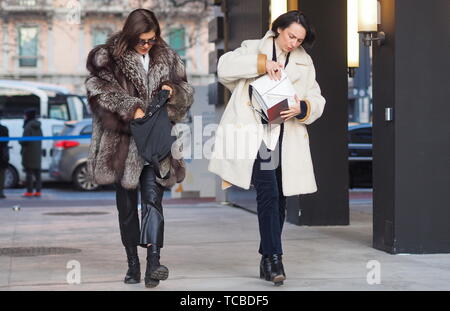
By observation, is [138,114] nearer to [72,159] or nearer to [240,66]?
[240,66]

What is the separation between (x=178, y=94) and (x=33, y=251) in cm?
296

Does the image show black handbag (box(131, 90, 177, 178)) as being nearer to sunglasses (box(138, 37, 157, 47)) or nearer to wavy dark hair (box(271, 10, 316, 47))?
sunglasses (box(138, 37, 157, 47))

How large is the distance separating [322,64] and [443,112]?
3031mm

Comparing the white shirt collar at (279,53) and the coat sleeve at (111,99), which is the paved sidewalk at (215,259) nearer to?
the coat sleeve at (111,99)

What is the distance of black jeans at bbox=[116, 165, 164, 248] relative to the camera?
20.6ft

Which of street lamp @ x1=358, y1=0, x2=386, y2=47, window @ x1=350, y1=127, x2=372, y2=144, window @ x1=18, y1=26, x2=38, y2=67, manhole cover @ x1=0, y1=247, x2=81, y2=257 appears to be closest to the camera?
manhole cover @ x1=0, y1=247, x2=81, y2=257

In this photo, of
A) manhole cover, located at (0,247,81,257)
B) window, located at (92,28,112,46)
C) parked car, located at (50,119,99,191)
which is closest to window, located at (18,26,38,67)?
window, located at (92,28,112,46)

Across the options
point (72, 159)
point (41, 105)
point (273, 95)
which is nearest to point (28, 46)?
point (41, 105)

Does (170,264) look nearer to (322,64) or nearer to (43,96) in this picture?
(322,64)

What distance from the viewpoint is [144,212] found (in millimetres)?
6312

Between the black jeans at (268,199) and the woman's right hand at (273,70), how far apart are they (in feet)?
1.55

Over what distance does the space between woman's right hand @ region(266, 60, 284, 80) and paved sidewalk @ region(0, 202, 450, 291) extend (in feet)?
4.51

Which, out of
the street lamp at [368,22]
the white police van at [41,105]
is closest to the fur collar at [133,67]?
the street lamp at [368,22]
